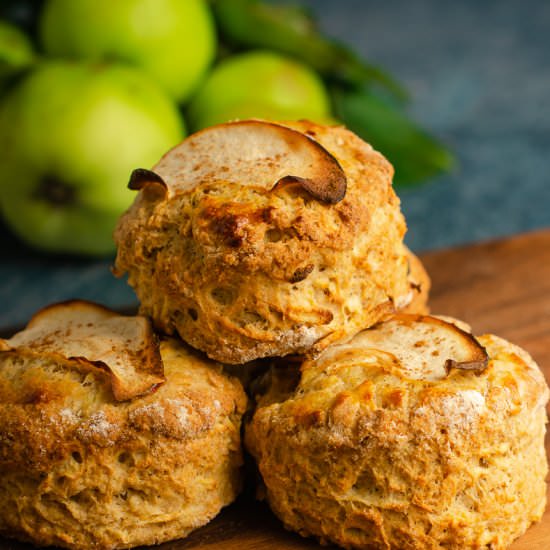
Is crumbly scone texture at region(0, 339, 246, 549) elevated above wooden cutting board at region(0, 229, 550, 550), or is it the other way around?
wooden cutting board at region(0, 229, 550, 550)

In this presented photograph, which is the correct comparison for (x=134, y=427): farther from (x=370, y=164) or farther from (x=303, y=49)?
(x=303, y=49)

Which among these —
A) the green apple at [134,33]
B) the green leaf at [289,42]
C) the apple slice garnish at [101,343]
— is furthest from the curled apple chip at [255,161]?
the green leaf at [289,42]

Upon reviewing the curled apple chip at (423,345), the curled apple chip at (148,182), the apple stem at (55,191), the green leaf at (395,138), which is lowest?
the curled apple chip at (423,345)

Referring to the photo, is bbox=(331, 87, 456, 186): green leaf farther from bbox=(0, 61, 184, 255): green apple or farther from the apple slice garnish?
the apple slice garnish

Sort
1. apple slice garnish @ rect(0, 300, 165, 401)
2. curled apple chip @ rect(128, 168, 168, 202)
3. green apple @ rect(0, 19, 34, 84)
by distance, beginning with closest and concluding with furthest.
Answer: apple slice garnish @ rect(0, 300, 165, 401) < curled apple chip @ rect(128, 168, 168, 202) < green apple @ rect(0, 19, 34, 84)

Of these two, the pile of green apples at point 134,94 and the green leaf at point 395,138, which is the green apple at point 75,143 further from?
the green leaf at point 395,138

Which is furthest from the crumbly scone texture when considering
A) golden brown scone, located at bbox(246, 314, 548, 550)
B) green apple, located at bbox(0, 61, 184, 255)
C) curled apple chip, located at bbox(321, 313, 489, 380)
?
green apple, located at bbox(0, 61, 184, 255)
